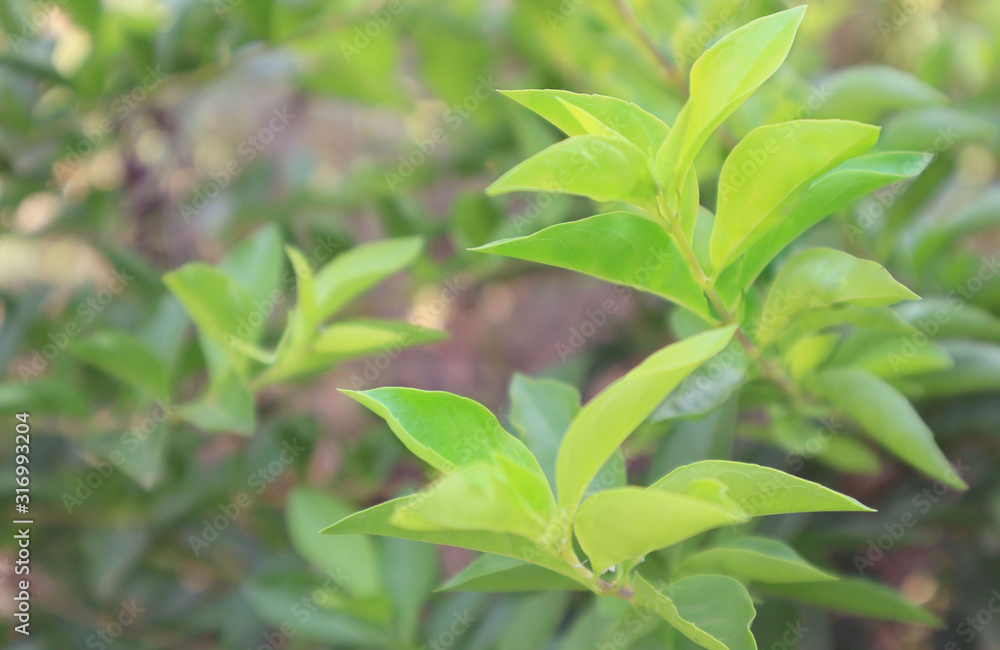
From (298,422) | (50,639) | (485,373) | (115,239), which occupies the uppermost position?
(115,239)

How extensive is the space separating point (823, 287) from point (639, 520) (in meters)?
0.16

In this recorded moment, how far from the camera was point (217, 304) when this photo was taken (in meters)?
0.52

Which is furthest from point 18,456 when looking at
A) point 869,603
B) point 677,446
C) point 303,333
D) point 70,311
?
point 869,603

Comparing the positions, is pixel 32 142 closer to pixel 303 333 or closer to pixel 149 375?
pixel 149 375

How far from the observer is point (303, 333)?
52 cm

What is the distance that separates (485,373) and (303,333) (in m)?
0.74

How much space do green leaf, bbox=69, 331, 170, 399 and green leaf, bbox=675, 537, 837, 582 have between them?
0.43 metres
